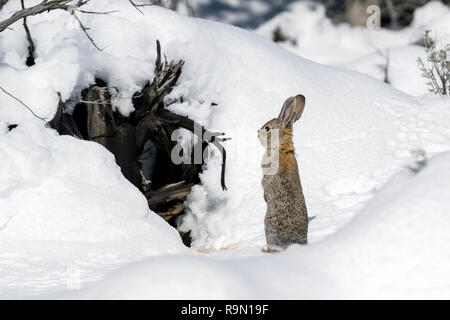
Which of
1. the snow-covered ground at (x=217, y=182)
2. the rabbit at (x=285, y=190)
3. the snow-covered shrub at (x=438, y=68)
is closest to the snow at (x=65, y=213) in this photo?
the snow-covered ground at (x=217, y=182)

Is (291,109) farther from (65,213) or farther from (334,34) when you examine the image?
(334,34)

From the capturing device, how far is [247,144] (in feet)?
21.8

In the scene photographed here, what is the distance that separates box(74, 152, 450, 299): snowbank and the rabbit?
1640 mm

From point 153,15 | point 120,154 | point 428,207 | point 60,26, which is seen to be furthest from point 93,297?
point 153,15

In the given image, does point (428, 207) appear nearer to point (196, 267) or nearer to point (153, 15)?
point (196, 267)

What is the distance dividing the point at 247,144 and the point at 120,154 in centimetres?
145

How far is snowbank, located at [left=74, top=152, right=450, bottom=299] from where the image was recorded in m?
1.99

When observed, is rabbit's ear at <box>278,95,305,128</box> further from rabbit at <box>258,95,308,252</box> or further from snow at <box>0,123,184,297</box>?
snow at <box>0,123,184,297</box>

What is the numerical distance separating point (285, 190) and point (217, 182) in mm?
2267

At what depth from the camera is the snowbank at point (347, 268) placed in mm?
1986

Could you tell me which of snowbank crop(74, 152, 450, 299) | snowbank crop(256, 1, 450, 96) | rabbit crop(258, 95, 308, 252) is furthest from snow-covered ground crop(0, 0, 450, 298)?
snowbank crop(256, 1, 450, 96)

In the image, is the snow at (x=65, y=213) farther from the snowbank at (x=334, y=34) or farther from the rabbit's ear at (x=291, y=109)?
the snowbank at (x=334, y=34)

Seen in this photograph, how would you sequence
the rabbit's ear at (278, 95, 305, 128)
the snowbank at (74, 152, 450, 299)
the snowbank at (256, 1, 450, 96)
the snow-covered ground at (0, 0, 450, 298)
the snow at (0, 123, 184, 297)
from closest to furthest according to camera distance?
1. the snowbank at (74, 152, 450, 299)
2. the snow-covered ground at (0, 0, 450, 298)
3. the rabbit's ear at (278, 95, 305, 128)
4. the snow at (0, 123, 184, 297)
5. the snowbank at (256, 1, 450, 96)

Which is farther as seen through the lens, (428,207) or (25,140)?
(25,140)
